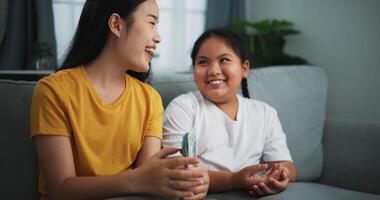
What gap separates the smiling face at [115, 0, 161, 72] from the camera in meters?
1.10

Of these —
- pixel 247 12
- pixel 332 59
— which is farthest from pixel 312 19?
pixel 247 12

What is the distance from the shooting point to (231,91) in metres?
1.45

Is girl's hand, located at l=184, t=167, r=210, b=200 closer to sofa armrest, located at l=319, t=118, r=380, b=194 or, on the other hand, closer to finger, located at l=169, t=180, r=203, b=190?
finger, located at l=169, t=180, r=203, b=190

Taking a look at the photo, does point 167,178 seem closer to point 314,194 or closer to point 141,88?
point 141,88

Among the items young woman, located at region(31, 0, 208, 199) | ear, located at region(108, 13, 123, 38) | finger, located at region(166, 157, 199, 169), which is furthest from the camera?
ear, located at region(108, 13, 123, 38)

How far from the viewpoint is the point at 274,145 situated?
144cm

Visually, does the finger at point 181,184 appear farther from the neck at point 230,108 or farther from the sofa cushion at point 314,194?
→ the neck at point 230,108

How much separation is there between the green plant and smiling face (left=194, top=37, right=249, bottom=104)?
2.23m

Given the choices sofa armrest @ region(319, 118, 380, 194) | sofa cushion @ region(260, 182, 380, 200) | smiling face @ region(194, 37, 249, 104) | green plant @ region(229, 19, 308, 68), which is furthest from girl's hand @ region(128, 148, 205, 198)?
green plant @ region(229, 19, 308, 68)

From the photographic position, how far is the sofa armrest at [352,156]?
5.49 ft

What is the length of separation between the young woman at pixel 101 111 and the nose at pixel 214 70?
0.85 feet

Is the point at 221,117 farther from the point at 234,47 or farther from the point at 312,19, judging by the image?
the point at 312,19

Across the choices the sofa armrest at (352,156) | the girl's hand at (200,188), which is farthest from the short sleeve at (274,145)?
the girl's hand at (200,188)

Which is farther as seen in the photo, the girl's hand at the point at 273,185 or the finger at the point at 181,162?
the girl's hand at the point at 273,185
